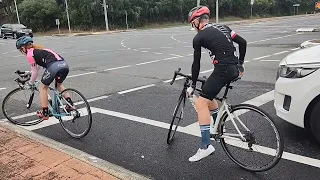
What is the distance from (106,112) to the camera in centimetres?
668

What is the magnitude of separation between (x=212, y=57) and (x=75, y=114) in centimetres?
256

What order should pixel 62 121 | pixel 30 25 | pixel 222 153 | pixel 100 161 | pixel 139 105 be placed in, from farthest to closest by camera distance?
pixel 30 25 < pixel 139 105 < pixel 62 121 < pixel 222 153 < pixel 100 161

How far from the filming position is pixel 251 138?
159 inches

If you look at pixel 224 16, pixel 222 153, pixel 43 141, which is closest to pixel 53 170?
pixel 43 141

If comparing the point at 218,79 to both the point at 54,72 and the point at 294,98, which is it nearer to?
the point at 294,98

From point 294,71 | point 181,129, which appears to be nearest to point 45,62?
point 181,129

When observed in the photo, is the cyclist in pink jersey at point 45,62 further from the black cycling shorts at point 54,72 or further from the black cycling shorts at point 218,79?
the black cycling shorts at point 218,79

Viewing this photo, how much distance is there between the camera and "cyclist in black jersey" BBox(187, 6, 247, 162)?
3.90m

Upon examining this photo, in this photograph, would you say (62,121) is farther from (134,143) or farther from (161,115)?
(161,115)

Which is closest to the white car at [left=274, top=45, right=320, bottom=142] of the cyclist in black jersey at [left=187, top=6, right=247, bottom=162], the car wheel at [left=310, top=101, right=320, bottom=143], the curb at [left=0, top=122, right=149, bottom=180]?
the car wheel at [left=310, top=101, right=320, bottom=143]

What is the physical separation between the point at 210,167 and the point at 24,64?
11.9 m

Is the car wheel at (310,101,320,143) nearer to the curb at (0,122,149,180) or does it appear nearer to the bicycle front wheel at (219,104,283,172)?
the bicycle front wheel at (219,104,283,172)

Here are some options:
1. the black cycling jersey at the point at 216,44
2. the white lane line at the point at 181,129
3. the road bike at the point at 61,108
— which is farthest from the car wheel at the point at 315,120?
the road bike at the point at 61,108

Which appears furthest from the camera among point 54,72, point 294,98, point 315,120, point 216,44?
point 54,72
